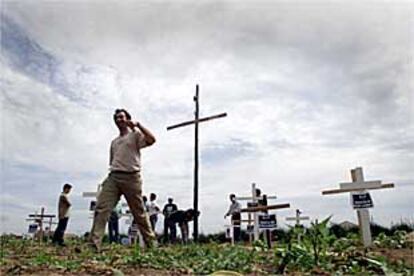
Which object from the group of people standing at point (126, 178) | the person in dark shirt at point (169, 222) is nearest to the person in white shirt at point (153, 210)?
the person in dark shirt at point (169, 222)

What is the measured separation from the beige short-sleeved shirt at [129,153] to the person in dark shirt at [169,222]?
432 centimetres

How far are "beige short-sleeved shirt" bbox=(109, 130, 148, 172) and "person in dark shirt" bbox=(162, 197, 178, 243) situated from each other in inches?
170

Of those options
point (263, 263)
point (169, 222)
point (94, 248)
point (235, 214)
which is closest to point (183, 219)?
point (169, 222)

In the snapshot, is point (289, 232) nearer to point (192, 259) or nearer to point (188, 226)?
point (192, 259)

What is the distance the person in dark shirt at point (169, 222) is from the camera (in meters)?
9.59

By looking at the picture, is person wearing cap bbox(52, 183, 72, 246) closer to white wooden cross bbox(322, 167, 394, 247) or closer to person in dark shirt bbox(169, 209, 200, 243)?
person in dark shirt bbox(169, 209, 200, 243)

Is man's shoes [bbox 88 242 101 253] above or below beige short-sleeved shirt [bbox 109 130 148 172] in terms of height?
below

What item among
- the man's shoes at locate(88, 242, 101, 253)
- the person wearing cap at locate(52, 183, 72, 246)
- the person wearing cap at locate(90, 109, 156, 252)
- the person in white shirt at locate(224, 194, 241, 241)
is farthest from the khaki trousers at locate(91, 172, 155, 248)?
the person in white shirt at locate(224, 194, 241, 241)

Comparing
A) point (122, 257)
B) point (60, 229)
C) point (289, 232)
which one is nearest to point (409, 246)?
point (289, 232)

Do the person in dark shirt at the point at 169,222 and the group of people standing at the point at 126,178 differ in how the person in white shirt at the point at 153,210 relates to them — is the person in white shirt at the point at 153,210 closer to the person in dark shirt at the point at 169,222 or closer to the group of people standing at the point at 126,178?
the person in dark shirt at the point at 169,222

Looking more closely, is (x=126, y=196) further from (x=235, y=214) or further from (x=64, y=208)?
(x=235, y=214)

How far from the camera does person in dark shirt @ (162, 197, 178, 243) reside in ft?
31.4

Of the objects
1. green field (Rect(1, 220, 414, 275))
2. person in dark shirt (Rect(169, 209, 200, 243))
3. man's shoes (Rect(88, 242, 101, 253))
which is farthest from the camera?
person in dark shirt (Rect(169, 209, 200, 243))

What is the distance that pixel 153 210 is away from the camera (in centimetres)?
1020
